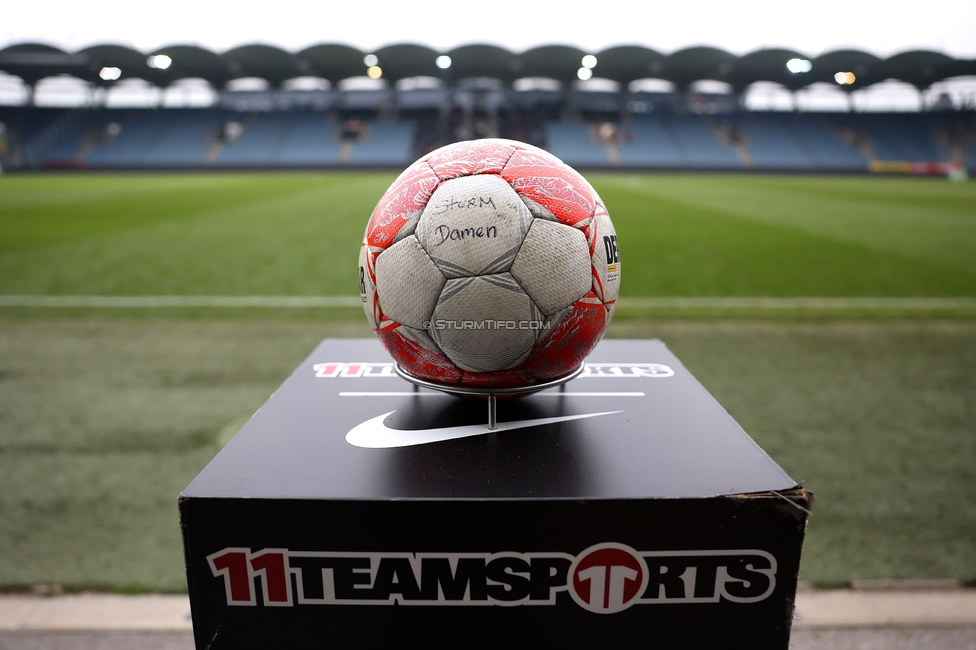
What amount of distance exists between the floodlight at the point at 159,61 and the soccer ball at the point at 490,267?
40229mm

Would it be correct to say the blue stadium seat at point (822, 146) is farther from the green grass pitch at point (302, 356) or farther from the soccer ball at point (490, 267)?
the soccer ball at point (490, 267)

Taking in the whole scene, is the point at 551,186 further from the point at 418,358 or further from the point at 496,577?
the point at 496,577

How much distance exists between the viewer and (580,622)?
1.45 m

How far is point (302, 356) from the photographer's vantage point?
4.59 meters

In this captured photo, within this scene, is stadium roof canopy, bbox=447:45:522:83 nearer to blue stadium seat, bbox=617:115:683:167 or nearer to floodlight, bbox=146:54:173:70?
blue stadium seat, bbox=617:115:683:167

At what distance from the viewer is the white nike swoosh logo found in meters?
1.68

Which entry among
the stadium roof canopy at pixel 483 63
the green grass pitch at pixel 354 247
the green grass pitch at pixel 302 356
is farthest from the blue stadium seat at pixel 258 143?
the green grass pitch at pixel 302 356

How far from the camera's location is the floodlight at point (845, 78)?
37.0 metres

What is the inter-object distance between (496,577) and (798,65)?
1668 inches

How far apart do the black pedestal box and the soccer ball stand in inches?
12.3

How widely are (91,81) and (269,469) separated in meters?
47.7

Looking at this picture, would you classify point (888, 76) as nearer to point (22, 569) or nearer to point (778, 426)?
point (778, 426)

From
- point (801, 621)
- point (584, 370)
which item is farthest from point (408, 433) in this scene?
point (801, 621)

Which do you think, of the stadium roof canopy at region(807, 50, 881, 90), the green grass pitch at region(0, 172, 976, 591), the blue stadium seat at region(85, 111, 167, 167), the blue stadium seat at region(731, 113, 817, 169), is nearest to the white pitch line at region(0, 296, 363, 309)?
the green grass pitch at region(0, 172, 976, 591)
